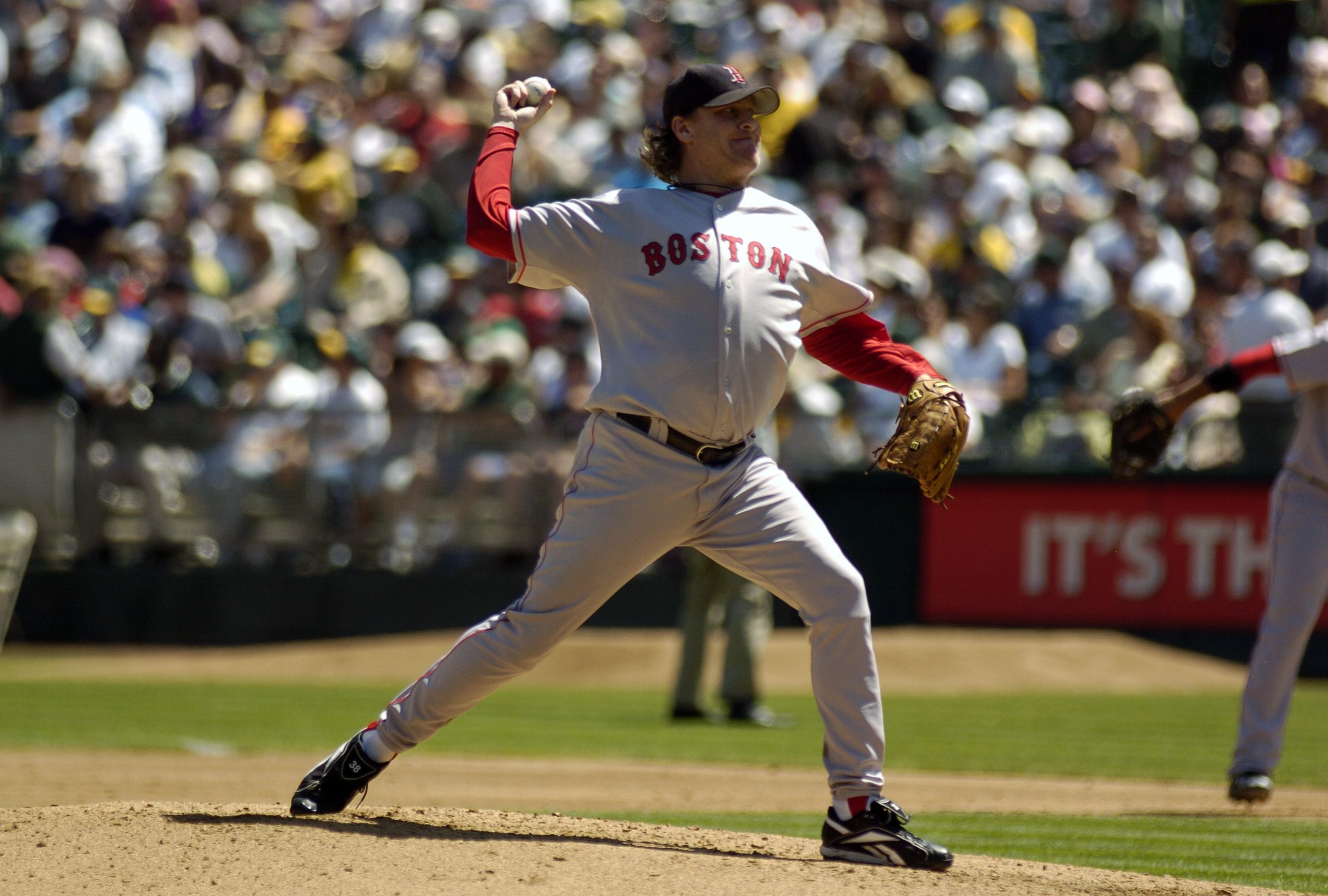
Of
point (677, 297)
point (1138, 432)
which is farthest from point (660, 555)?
point (1138, 432)

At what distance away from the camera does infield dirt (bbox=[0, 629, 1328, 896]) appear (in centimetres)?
430

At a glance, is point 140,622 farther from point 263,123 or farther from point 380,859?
point 380,859

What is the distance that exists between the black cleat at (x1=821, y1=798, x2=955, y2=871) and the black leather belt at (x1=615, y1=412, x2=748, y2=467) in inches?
39.7

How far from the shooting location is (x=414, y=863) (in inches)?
171

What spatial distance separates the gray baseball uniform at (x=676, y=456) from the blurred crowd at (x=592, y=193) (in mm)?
7219

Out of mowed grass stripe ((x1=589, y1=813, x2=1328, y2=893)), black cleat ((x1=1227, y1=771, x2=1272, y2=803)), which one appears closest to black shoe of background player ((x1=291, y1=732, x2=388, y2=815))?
mowed grass stripe ((x1=589, y1=813, x2=1328, y2=893))

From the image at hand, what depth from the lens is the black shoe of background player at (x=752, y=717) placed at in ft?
34.0

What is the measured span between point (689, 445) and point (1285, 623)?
3.04 metres

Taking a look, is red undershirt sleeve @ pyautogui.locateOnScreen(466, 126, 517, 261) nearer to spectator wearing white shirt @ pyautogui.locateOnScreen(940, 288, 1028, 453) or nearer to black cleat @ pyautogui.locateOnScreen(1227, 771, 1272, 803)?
black cleat @ pyautogui.locateOnScreen(1227, 771, 1272, 803)

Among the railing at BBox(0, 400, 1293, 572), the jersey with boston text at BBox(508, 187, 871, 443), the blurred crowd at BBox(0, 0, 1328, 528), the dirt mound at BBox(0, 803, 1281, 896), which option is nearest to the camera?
the dirt mound at BBox(0, 803, 1281, 896)

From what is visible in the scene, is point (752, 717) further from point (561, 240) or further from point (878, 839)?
point (561, 240)

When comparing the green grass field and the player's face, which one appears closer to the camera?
the player's face

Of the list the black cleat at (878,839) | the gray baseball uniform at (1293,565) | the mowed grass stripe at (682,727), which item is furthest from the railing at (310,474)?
the black cleat at (878,839)

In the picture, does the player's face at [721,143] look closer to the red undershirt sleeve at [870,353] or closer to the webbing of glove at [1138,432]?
the red undershirt sleeve at [870,353]
